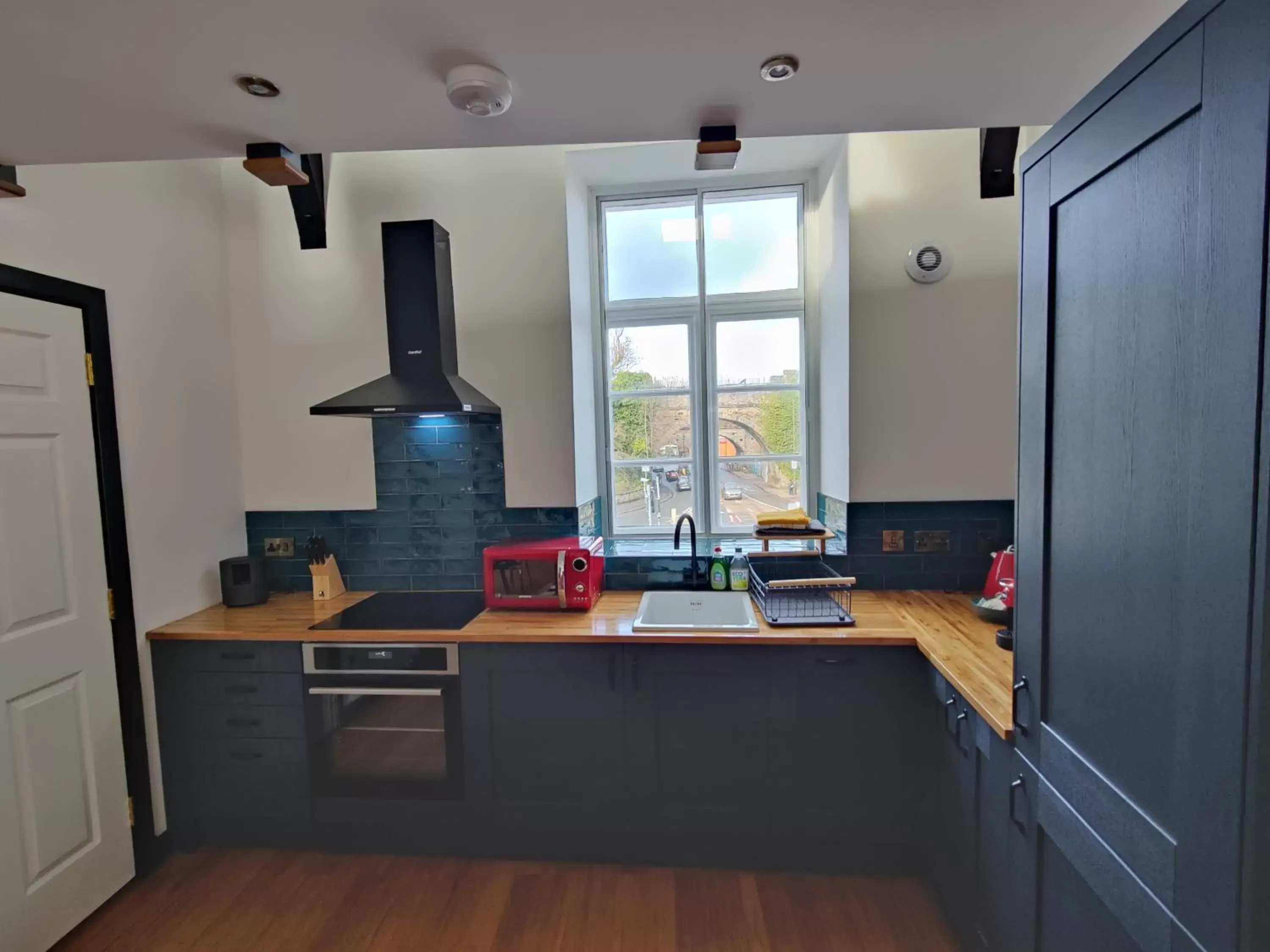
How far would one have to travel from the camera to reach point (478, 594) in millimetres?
2674

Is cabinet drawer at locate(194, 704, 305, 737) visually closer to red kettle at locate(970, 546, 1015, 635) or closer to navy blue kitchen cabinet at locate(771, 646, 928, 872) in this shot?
navy blue kitchen cabinet at locate(771, 646, 928, 872)

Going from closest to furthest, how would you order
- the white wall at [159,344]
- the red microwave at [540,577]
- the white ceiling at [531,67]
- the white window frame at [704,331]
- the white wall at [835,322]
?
the white ceiling at [531,67] < the white wall at [159,344] < the red microwave at [540,577] < the white wall at [835,322] < the white window frame at [704,331]

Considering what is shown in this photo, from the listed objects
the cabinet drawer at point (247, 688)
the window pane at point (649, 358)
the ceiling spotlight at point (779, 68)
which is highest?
the ceiling spotlight at point (779, 68)

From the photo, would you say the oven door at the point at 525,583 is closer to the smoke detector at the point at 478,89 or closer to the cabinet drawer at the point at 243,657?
the cabinet drawer at the point at 243,657

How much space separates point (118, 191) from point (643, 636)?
8.33 feet

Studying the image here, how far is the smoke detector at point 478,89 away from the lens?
1202 millimetres

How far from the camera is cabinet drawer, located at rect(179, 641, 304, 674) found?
220 cm

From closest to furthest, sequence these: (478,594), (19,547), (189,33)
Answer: (189,33), (19,547), (478,594)

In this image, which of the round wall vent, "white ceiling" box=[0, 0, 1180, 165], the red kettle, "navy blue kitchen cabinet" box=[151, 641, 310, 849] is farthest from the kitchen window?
"navy blue kitchen cabinet" box=[151, 641, 310, 849]

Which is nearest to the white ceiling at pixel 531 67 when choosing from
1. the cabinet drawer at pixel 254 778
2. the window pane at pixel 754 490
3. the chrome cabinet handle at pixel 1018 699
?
the chrome cabinet handle at pixel 1018 699

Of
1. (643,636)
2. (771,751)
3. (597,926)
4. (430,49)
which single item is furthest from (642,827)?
(430,49)

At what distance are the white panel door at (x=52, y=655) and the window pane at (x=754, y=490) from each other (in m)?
2.61

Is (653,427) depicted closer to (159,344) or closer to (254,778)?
(159,344)

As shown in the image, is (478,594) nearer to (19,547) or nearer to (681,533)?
(681,533)
